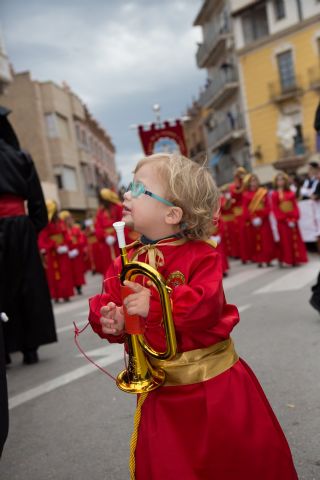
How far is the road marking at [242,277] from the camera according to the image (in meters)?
9.34

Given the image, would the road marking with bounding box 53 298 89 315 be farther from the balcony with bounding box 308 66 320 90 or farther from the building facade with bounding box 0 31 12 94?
the balcony with bounding box 308 66 320 90

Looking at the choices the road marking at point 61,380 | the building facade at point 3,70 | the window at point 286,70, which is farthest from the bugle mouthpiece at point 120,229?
the window at point 286,70

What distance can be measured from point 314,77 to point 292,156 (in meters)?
4.32

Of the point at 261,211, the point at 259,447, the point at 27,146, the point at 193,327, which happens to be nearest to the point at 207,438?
the point at 259,447

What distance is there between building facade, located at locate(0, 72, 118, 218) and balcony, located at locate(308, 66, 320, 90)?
16007 mm

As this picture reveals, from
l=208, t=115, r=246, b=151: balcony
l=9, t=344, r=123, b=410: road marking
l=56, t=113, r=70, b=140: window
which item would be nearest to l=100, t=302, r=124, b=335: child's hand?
l=9, t=344, r=123, b=410: road marking

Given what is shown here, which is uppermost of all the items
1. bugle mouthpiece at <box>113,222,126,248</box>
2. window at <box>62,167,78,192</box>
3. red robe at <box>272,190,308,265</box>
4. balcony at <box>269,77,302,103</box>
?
balcony at <box>269,77,302,103</box>

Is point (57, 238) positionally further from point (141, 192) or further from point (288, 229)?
point (141, 192)

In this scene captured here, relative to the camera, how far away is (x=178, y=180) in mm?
2137

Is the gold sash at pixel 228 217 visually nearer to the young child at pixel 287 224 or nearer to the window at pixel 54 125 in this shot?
the young child at pixel 287 224

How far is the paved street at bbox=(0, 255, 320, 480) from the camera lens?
2.91 m

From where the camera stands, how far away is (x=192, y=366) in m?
2.06

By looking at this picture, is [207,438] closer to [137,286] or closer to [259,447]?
[259,447]

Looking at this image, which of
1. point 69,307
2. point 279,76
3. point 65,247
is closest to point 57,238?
point 65,247
